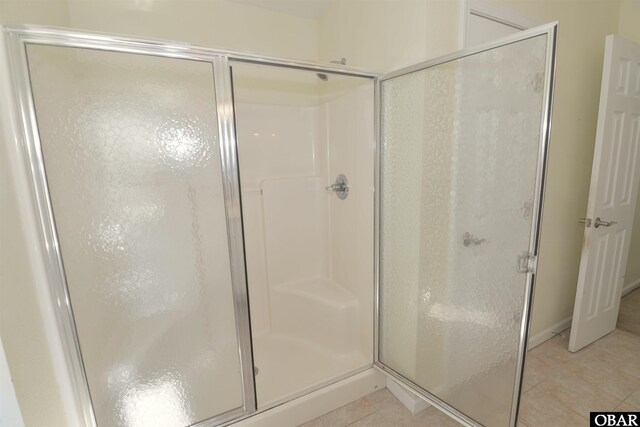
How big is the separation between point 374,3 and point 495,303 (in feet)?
5.22

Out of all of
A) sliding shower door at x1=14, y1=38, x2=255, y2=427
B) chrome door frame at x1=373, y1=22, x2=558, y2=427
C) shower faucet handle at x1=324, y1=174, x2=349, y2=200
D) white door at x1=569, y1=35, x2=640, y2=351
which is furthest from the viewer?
shower faucet handle at x1=324, y1=174, x2=349, y2=200

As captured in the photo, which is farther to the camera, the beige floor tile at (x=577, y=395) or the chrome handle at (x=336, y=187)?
the chrome handle at (x=336, y=187)

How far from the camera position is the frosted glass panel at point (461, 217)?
3.62 ft

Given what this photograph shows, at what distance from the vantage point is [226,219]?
127 centimetres

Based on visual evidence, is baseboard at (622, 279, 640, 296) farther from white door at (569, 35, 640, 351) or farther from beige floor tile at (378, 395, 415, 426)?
beige floor tile at (378, 395, 415, 426)

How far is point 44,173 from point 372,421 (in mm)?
1778

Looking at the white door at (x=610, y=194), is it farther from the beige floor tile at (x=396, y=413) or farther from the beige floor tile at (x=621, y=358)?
the beige floor tile at (x=396, y=413)

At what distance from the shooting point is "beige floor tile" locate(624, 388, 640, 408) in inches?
62.0

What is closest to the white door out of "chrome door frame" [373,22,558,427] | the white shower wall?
"chrome door frame" [373,22,558,427]

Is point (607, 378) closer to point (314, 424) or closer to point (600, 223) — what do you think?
point (600, 223)

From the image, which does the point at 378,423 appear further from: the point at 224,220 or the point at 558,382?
the point at 224,220

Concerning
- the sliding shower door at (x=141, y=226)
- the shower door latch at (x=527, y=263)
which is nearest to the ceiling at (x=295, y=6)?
the sliding shower door at (x=141, y=226)

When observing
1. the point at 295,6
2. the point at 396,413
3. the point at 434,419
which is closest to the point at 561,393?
the point at 434,419

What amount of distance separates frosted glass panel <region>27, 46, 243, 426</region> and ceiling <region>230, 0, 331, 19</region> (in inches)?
44.3
